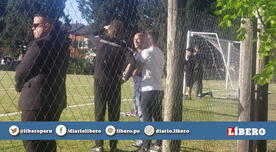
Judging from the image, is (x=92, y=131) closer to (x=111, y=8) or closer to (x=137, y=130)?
(x=137, y=130)

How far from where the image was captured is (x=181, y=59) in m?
3.71

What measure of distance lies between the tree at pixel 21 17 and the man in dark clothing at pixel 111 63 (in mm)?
628

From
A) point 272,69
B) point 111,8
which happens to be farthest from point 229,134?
point 111,8

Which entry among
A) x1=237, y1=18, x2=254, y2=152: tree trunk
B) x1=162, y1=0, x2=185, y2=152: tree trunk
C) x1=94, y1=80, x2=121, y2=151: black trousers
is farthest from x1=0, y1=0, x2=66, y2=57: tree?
x1=237, y1=18, x2=254, y2=152: tree trunk

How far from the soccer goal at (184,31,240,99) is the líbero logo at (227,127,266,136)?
11.0 feet

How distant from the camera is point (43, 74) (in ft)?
10.2

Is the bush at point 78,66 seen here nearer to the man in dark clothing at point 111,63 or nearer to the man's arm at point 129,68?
the man in dark clothing at point 111,63

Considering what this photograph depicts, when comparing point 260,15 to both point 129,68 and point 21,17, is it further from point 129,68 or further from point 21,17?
point 21,17

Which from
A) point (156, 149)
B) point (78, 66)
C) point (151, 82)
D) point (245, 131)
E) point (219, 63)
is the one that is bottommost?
point (156, 149)

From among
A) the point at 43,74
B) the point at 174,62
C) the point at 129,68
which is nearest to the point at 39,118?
the point at 43,74

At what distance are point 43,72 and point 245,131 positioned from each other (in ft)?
6.63

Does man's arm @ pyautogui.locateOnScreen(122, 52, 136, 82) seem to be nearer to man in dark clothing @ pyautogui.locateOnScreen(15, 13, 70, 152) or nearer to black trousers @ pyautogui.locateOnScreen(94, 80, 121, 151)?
black trousers @ pyautogui.locateOnScreen(94, 80, 121, 151)

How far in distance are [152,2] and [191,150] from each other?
7.75ft

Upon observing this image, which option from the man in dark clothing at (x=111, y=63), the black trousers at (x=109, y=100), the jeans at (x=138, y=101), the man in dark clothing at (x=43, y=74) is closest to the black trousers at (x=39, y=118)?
the man in dark clothing at (x=43, y=74)
